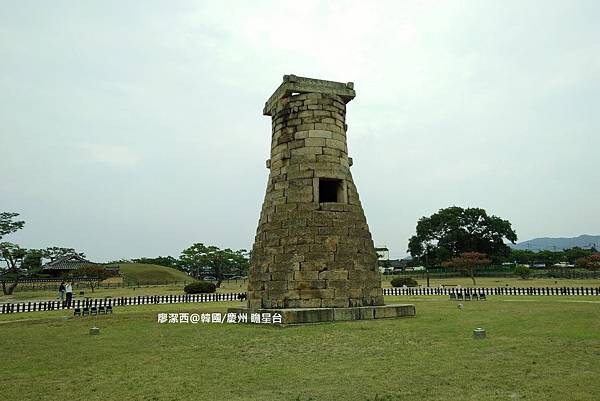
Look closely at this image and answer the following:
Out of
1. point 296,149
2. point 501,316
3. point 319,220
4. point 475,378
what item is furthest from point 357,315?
point 475,378

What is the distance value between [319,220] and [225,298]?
1603 cm

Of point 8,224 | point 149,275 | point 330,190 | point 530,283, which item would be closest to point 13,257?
point 8,224

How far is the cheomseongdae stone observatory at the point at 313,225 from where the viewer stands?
12352mm

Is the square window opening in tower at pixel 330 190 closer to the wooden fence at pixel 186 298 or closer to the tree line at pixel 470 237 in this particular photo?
the wooden fence at pixel 186 298

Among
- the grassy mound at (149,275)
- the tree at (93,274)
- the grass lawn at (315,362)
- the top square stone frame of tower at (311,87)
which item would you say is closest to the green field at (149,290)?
the tree at (93,274)

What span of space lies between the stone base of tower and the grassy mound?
41.6 metres

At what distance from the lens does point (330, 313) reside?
11.7 metres

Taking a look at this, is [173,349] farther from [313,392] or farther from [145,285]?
[145,285]

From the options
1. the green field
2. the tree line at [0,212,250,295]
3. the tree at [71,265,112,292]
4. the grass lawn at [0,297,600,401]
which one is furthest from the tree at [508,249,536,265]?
the grass lawn at [0,297,600,401]

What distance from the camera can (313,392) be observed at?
5.30m

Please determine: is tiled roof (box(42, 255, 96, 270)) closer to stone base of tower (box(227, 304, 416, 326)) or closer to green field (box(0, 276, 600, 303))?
green field (box(0, 276, 600, 303))

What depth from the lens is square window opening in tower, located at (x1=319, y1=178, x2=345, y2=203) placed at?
45.4ft

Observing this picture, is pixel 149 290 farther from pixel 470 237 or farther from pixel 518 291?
pixel 470 237

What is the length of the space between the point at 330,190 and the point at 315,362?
804 cm
